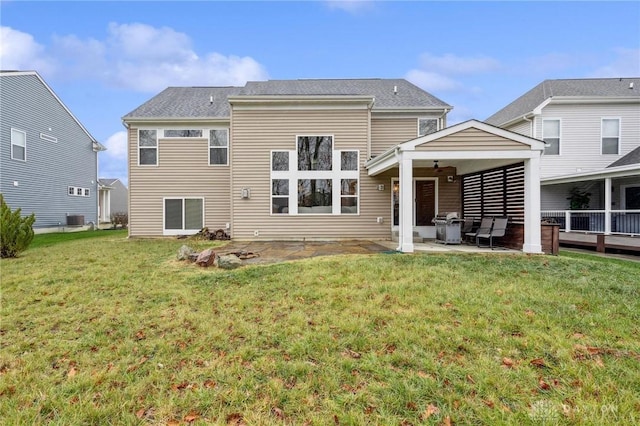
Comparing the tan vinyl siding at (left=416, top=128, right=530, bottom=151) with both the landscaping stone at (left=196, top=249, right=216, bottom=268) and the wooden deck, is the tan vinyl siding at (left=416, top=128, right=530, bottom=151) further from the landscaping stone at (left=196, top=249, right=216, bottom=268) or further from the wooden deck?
the landscaping stone at (left=196, top=249, right=216, bottom=268)

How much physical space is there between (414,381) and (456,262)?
15.2ft

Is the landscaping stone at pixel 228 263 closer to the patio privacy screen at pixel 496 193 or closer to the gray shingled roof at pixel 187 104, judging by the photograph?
the patio privacy screen at pixel 496 193

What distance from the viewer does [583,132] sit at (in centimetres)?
1354

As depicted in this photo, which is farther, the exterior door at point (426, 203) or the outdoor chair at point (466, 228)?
the exterior door at point (426, 203)

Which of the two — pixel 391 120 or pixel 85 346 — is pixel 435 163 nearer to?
pixel 391 120

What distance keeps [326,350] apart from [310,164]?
9.21 metres

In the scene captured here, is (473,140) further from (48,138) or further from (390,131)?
(48,138)

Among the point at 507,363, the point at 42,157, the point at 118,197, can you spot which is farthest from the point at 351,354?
the point at 118,197

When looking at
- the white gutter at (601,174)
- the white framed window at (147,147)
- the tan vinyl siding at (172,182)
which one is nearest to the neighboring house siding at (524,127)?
the white gutter at (601,174)

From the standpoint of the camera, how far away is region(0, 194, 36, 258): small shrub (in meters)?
7.91

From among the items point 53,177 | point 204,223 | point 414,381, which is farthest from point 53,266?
A: point 53,177

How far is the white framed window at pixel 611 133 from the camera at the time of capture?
534 inches

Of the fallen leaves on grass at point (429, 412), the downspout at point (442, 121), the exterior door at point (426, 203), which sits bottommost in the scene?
the fallen leaves on grass at point (429, 412)

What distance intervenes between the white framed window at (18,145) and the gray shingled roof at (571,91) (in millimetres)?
22983
